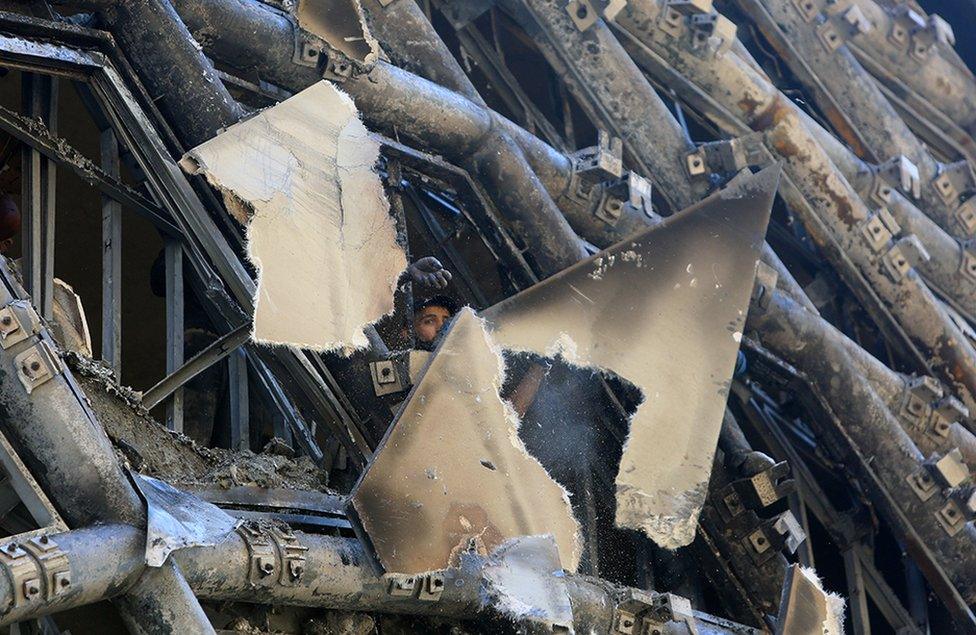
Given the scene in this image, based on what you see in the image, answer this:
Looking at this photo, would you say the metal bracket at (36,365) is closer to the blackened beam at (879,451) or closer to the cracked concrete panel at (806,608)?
the cracked concrete panel at (806,608)

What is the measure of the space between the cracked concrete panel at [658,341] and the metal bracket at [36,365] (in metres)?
2.19

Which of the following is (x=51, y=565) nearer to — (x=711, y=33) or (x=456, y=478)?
(x=456, y=478)

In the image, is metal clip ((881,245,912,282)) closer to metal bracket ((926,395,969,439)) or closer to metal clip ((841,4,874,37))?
metal bracket ((926,395,969,439))

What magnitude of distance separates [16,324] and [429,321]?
2378mm

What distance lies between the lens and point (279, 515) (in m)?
5.74

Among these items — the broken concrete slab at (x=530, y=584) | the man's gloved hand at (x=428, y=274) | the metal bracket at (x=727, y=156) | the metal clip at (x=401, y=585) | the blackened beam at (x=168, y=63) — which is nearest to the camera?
the metal clip at (x=401, y=585)

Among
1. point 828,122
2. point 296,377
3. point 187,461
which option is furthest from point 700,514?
point 828,122

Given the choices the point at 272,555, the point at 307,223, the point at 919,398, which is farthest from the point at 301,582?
the point at 919,398

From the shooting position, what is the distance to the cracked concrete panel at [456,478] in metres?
5.79

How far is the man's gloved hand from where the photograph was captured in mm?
6945

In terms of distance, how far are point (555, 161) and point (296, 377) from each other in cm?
227

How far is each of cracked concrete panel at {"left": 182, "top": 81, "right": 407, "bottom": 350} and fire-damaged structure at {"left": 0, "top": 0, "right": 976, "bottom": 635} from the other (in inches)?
0.5

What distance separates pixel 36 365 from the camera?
16.7 ft

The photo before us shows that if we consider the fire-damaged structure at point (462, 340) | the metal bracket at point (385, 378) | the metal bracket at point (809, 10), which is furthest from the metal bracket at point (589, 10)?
the metal bracket at point (385, 378)
